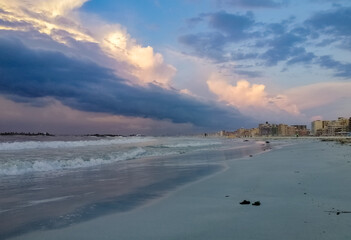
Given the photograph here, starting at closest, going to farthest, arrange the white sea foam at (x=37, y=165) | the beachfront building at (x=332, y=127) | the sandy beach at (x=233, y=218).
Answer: the sandy beach at (x=233, y=218) < the white sea foam at (x=37, y=165) < the beachfront building at (x=332, y=127)

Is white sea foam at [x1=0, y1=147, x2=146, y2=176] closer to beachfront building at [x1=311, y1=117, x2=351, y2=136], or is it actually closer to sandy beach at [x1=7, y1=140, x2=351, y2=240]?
sandy beach at [x1=7, y1=140, x2=351, y2=240]

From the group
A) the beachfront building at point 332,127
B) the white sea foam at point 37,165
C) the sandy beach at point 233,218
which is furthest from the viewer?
the beachfront building at point 332,127

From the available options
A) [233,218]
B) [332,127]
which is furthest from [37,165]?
[332,127]

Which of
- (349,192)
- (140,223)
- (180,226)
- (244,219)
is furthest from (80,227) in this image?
(349,192)

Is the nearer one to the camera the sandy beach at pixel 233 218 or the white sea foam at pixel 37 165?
the sandy beach at pixel 233 218

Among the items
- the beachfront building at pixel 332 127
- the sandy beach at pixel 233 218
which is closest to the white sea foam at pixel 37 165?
the sandy beach at pixel 233 218

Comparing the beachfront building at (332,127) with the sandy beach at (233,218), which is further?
the beachfront building at (332,127)

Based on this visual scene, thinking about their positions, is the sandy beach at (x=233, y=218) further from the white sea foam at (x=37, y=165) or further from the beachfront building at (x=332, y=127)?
the beachfront building at (x=332, y=127)

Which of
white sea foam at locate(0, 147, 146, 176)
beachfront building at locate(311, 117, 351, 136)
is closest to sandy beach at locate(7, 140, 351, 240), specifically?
white sea foam at locate(0, 147, 146, 176)

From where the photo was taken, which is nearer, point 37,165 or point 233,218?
point 233,218

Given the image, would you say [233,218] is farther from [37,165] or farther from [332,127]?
[332,127]

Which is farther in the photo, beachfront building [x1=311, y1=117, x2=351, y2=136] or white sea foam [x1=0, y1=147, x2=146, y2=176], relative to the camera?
beachfront building [x1=311, y1=117, x2=351, y2=136]

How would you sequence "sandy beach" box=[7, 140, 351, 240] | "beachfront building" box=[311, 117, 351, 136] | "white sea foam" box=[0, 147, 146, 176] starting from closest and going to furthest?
"sandy beach" box=[7, 140, 351, 240] → "white sea foam" box=[0, 147, 146, 176] → "beachfront building" box=[311, 117, 351, 136]

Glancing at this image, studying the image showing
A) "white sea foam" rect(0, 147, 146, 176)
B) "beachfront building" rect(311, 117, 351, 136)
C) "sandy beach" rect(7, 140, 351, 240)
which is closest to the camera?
"sandy beach" rect(7, 140, 351, 240)
